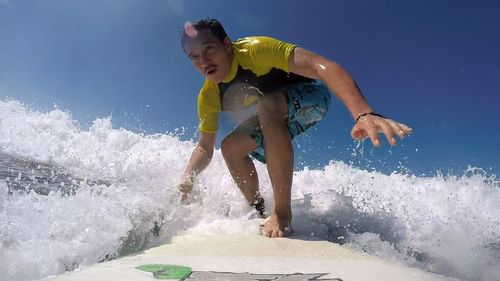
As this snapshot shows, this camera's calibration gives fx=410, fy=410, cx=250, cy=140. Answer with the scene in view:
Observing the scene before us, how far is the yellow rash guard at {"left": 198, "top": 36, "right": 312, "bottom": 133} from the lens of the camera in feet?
9.39

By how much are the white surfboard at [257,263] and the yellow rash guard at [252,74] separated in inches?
47.9

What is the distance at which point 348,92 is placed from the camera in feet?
7.38

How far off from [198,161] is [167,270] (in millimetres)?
1997

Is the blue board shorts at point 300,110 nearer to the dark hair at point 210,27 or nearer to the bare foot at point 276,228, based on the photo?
the dark hair at point 210,27

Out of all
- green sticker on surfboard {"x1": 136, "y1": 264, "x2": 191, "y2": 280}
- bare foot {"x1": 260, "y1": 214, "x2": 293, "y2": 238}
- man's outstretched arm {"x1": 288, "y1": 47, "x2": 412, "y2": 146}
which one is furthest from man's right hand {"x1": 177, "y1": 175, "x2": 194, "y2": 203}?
green sticker on surfboard {"x1": 136, "y1": 264, "x2": 191, "y2": 280}

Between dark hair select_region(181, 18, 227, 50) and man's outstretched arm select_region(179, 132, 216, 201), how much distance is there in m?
0.91

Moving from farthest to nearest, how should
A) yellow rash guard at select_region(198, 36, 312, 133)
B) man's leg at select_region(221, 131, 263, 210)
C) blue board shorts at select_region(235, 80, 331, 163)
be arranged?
1. man's leg at select_region(221, 131, 263, 210)
2. blue board shorts at select_region(235, 80, 331, 163)
3. yellow rash guard at select_region(198, 36, 312, 133)

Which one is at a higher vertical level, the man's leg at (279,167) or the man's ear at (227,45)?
the man's ear at (227,45)

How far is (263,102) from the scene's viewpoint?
2902 millimetres

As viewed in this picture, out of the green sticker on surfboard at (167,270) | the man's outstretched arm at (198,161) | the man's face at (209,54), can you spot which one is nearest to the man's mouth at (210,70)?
the man's face at (209,54)

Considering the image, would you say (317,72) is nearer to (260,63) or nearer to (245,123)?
(260,63)

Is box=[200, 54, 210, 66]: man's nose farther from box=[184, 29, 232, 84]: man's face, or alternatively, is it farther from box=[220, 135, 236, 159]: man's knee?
box=[220, 135, 236, 159]: man's knee

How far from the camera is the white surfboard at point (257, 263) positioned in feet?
4.77

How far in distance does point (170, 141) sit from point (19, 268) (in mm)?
10520
